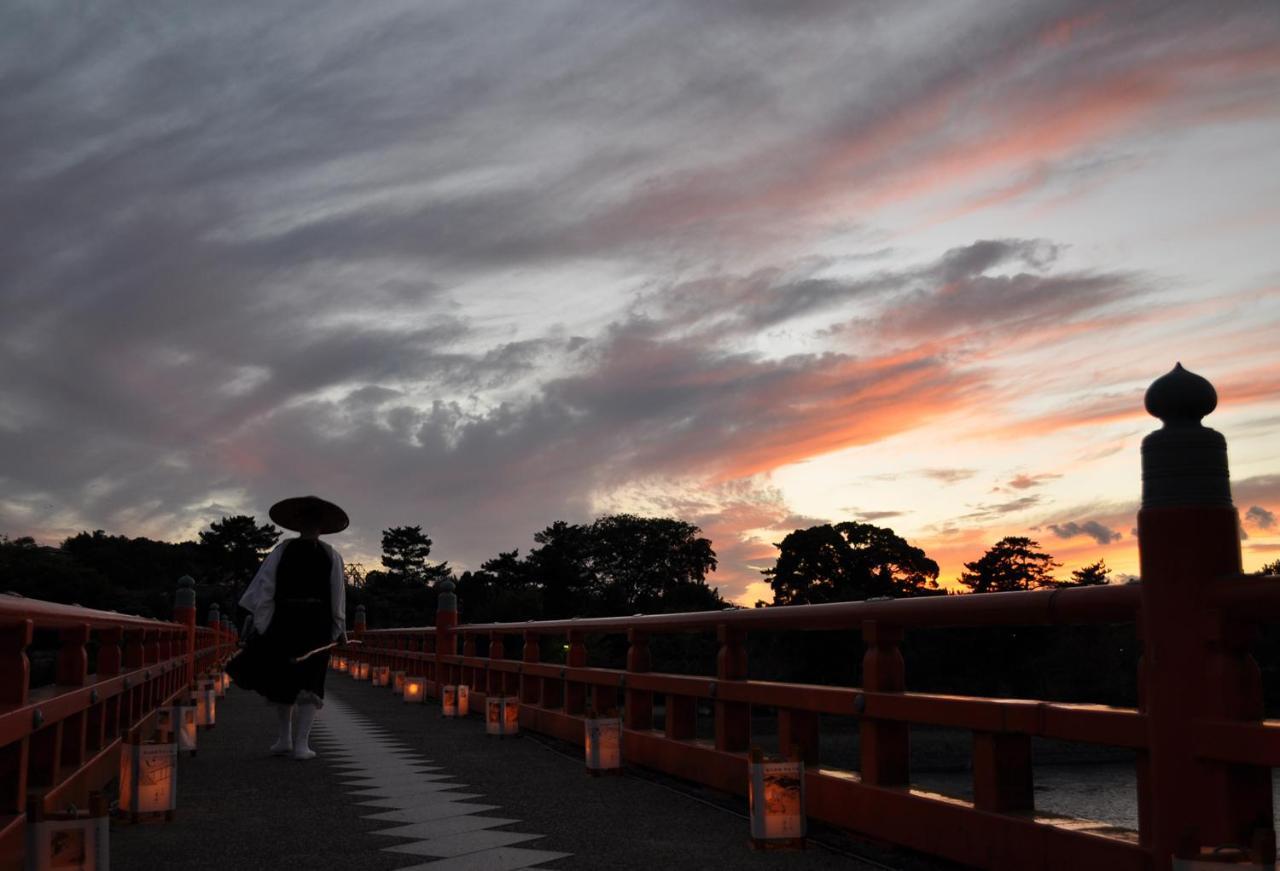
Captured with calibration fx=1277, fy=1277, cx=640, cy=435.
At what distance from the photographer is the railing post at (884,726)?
5.90 m

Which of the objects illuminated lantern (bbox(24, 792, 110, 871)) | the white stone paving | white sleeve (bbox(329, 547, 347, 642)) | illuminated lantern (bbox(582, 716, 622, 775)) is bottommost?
the white stone paving

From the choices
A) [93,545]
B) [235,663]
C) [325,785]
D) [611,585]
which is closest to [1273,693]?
[325,785]

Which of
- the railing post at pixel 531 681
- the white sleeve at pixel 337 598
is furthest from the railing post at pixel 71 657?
the railing post at pixel 531 681

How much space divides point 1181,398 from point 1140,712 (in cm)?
105

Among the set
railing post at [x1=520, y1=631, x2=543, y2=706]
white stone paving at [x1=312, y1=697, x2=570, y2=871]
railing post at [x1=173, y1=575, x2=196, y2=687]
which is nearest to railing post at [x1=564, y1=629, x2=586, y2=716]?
railing post at [x1=520, y1=631, x2=543, y2=706]

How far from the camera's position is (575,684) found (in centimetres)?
1263

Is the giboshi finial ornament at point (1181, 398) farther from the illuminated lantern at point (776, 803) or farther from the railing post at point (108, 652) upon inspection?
the railing post at point (108, 652)

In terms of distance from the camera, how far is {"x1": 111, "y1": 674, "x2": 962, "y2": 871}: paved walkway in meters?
6.00

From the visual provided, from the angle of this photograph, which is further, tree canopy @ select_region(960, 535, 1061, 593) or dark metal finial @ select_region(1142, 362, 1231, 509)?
tree canopy @ select_region(960, 535, 1061, 593)

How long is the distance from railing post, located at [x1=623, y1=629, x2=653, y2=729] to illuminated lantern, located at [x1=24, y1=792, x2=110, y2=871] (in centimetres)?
535

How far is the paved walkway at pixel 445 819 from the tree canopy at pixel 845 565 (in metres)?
70.6

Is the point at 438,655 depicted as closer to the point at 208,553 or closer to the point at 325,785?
the point at 325,785

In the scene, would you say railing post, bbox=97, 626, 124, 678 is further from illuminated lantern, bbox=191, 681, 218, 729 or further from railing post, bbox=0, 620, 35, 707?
illuminated lantern, bbox=191, 681, 218, 729

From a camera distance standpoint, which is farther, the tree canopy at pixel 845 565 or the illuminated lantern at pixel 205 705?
the tree canopy at pixel 845 565
